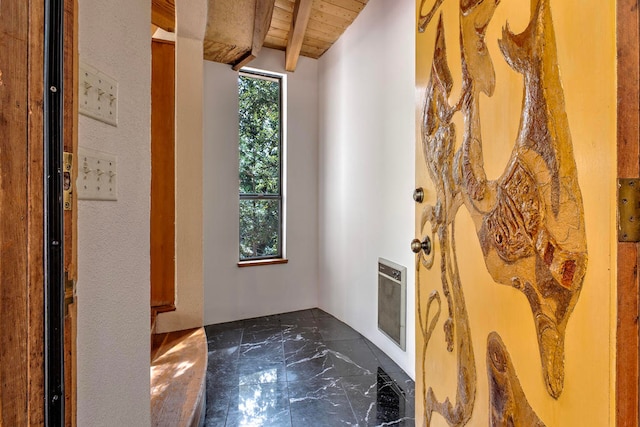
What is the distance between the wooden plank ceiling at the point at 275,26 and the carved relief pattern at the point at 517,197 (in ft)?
6.08

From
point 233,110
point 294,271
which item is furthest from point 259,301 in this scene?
point 233,110

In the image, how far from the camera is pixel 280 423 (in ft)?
5.70

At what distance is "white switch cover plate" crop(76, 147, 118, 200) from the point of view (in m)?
0.71

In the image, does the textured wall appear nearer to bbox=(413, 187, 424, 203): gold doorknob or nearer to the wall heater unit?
bbox=(413, 187, 424, 203): gold doorknob

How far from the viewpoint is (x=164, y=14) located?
241cm

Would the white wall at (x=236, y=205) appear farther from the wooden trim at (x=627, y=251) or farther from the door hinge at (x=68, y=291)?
the wooden trim at (x=627, y=251)

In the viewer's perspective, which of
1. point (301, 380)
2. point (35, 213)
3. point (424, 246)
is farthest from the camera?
point (301, 380)

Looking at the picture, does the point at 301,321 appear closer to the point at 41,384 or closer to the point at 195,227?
the point at 195,227

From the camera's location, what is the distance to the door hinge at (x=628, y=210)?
53 centimetres

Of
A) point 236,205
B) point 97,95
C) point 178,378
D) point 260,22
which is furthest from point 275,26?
point 178,378

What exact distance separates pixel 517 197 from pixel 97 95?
1025 mm

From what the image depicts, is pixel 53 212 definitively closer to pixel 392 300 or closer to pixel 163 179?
pixel 163 179

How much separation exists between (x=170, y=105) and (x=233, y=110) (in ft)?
3.17

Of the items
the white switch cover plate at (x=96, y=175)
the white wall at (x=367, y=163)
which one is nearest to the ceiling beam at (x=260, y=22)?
the white wall at (x=367, y=163)
